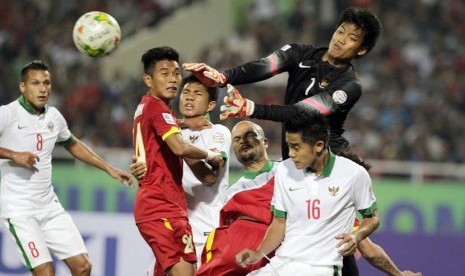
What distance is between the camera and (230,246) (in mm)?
6457

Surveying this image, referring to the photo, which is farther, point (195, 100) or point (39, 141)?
point (39, 141)

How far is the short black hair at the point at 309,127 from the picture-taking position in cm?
575

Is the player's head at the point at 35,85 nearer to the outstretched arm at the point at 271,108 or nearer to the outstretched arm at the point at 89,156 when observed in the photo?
the outstretched arm at the point at 89,156

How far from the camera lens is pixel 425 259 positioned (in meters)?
9.05

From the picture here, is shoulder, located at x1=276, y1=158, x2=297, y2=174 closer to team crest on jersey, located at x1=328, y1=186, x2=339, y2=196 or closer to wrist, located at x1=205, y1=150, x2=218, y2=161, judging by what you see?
team crest on jersey, located at x1=328, y1=186, x2=339, y2=196

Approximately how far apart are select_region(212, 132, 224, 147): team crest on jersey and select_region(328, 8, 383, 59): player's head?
3.35 ft

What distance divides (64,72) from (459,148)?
6.08 m

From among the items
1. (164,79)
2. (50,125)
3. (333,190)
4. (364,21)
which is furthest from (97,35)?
(333,190)

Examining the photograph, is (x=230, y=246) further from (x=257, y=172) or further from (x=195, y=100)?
(x=195, y=100)

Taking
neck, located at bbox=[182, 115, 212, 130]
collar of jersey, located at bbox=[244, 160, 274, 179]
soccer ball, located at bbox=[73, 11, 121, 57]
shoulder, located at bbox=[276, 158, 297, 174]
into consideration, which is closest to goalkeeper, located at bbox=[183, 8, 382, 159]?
collar of jersey, located at bbox=[244, 160, 274, 179]

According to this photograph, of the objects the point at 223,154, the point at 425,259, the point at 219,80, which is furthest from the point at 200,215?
the point at 425,259

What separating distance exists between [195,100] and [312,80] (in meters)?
0.87

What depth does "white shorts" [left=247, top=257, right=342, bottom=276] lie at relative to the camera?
5703 mm

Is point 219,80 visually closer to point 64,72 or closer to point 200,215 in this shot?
point 200,215
